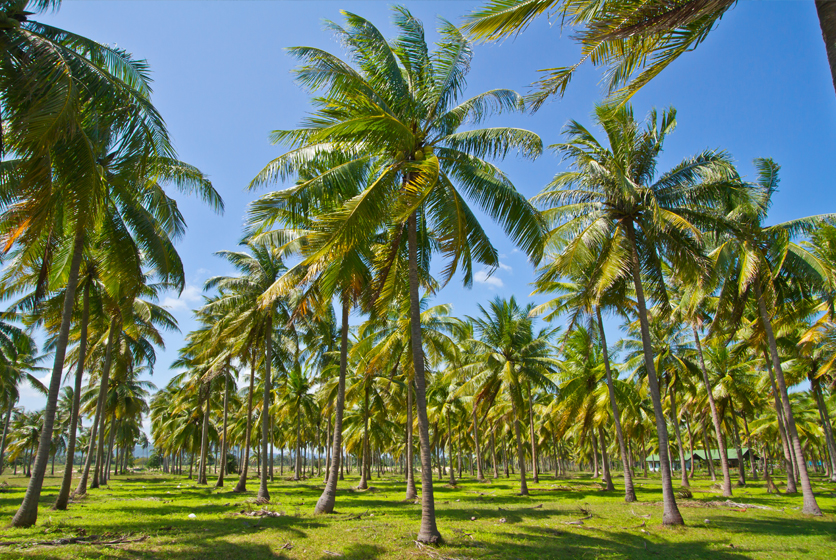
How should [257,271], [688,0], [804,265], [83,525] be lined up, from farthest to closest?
[257,271]
[804,265]
[83,525]
[688,0]

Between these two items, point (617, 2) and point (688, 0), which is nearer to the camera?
point (688, 0)

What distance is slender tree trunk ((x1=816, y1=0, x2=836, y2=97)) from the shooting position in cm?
405

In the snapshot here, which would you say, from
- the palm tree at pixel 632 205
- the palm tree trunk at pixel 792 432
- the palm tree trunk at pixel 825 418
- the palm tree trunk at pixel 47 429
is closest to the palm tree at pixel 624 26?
the palm tree at pixel 632 205

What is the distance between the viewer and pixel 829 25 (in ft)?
13.6

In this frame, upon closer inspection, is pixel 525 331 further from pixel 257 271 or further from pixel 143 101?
pixel 143 101

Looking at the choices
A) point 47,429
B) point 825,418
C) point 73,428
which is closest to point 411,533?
point 47,429

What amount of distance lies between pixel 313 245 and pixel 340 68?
394 cm

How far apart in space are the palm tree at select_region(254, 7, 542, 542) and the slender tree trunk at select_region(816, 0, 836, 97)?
644 cm

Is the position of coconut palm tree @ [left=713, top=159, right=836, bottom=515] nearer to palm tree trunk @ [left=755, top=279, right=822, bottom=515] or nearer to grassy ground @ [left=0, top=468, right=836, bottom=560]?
palm tree trunk @ [left=755, top=279, right=822, bottom=515]

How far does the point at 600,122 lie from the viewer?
1355 cm

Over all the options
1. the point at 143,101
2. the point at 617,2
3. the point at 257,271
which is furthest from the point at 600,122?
the point at 257,271

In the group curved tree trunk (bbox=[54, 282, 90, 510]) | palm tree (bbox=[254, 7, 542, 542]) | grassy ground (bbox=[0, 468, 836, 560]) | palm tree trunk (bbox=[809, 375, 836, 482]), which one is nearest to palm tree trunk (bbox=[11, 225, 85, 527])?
grassy ground (bbox=[0, 468, 836, 560])

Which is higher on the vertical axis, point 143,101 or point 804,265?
point 143,101

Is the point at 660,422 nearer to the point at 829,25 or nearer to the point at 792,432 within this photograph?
the point at 792,432
